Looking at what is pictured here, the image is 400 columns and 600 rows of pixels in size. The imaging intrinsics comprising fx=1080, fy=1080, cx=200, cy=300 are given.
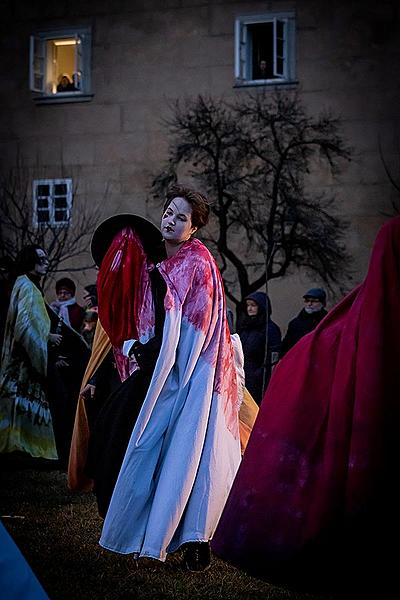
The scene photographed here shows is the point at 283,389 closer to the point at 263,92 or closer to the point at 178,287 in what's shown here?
the point at 178,287

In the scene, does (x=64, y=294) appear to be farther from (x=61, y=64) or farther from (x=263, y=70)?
(x=61, y=64)

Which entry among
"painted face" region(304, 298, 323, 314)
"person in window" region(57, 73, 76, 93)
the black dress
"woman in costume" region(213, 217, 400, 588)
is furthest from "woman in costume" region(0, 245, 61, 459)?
"person in window" region(57, 73, 76, 93)

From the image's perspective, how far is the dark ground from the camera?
531 centimetres

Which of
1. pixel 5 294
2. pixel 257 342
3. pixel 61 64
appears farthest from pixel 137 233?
pixel 61 64

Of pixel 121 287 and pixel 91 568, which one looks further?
pixel 121 287

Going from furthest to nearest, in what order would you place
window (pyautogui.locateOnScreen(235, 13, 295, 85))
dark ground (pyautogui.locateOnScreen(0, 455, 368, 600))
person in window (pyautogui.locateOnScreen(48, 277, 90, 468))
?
window (pyautogui.locateOnScreen(235, 13, 295, 85)), person in window (pyautogui.locateOnScreen(48, 277, 90, 468)), dark ground (pyautogui.locateOnScreen(0, 455, 368, 600))

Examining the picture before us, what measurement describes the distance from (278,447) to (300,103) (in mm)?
17205

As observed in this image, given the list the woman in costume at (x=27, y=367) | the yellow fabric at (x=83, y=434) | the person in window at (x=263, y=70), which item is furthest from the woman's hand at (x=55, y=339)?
the person in window at (x=263, y=70)

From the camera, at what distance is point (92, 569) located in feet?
18.9

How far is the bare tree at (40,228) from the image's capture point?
20328 millimetres

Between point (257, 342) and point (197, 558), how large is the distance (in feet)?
20.6

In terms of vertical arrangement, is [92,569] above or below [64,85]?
below

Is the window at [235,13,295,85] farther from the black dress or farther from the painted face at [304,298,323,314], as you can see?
the black dress

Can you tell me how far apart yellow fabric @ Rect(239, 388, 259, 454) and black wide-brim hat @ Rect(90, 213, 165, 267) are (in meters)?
1.14
